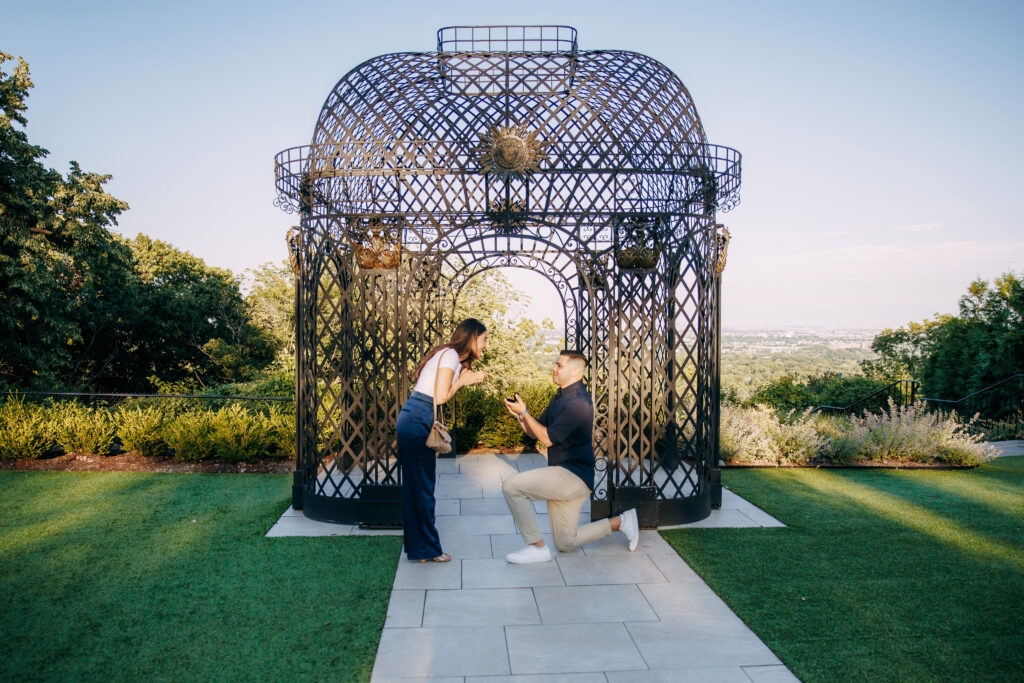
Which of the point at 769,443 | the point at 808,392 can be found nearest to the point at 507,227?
the point at 769,443

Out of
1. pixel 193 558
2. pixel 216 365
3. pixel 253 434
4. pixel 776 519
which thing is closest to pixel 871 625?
pixel 776 519

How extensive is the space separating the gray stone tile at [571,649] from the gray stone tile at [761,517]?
8.84 feet

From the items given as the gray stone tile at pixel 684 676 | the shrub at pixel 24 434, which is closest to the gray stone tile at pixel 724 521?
the gray stone tile at pixel 684 676

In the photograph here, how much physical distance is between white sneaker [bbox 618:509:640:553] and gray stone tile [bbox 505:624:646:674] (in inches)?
50.1

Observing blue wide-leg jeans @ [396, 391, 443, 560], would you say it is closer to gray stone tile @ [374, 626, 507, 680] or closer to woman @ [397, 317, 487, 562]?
woman @ [397, 317, 487, 562]

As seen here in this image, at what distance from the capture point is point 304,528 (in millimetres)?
5637

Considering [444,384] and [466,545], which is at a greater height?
[444,384]

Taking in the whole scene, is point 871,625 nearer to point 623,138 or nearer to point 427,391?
point 427,391

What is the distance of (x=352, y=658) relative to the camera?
3441 mm

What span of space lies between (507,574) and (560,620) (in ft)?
2.60

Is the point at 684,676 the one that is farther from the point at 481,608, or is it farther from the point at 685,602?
the point at 481,608

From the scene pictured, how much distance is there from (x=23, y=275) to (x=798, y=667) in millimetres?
15878

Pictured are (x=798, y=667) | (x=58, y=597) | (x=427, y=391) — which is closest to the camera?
(x=798, y=667)

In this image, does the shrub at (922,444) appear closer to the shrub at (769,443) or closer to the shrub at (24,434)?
the shrub at (769,443)
